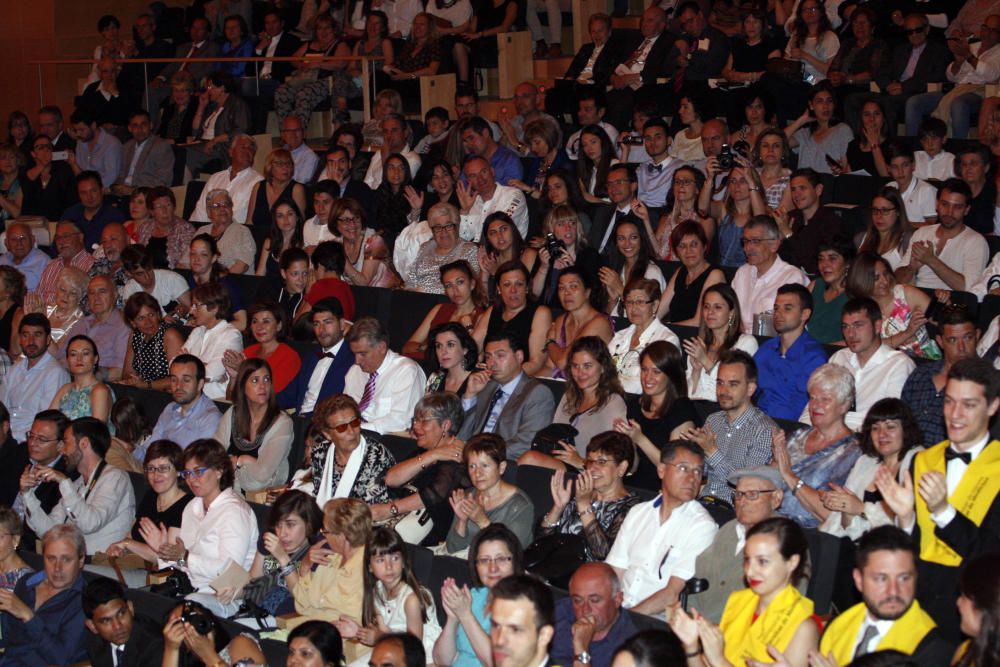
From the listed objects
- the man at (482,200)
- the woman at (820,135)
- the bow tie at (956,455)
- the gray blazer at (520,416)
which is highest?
the bow tie at (956,455)

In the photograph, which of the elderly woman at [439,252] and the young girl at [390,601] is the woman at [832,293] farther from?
the young girl at [390,601]

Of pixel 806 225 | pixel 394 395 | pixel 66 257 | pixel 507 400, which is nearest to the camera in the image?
pixel 507 400

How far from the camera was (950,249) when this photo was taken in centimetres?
643

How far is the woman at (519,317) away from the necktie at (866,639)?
2.75 meters

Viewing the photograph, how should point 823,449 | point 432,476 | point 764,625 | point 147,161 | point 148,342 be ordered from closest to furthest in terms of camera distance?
1. point 764,625
2. point 823,449
3. point 432,476
4. point 148,342
5. point 147,161

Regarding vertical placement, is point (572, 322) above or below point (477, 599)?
above

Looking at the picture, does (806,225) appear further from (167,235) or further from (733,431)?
(167,235)

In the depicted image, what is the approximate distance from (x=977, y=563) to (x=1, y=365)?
17.4 ft

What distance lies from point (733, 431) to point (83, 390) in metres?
3.14

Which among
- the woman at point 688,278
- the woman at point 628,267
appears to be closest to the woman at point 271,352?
the woman at point 628,267

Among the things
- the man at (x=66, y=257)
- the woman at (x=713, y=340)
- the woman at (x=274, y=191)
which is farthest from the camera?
the woman at (x=274, y=191)

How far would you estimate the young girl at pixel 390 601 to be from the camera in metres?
4.40

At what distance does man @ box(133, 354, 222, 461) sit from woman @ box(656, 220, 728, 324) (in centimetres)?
203

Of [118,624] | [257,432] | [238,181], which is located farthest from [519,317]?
[238,181]
